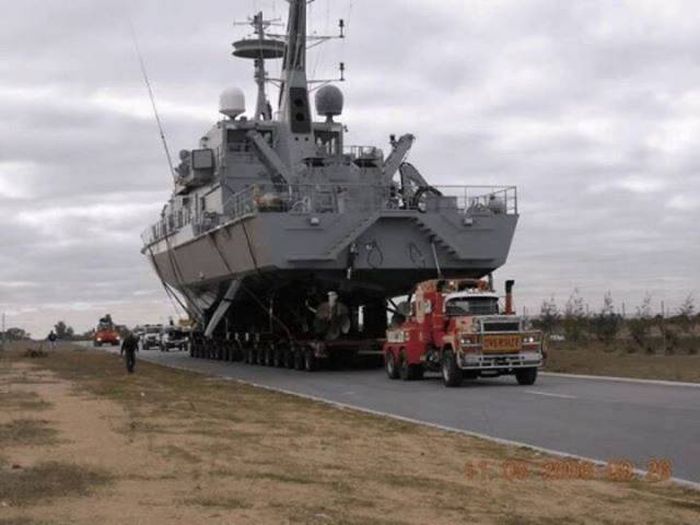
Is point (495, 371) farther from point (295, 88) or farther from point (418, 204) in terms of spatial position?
point (295, 88)

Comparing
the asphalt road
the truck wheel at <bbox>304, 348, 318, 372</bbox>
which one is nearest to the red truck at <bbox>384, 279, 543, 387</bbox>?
the asphalt road

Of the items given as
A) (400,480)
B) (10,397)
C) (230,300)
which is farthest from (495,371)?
(230,300)

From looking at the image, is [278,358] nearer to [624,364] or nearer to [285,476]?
[624,364]

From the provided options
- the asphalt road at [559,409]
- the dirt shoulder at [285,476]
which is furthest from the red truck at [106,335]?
the dirt shoulder at [285,476]

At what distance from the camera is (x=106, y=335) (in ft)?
300

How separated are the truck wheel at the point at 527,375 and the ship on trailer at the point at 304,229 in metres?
8.67

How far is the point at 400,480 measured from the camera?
10.9 metres

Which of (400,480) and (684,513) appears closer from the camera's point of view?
(684,513)

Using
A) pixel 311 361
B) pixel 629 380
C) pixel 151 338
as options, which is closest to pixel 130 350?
→ pixel 311 361

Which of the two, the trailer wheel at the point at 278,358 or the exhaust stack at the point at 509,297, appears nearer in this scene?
the exhaust stack at the point at 509,297

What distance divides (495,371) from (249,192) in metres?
12.5

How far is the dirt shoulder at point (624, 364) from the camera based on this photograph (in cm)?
2858

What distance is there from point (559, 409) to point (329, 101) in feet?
81.7

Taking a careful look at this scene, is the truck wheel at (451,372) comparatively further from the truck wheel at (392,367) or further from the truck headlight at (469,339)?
the truck wheel at (392,367)
